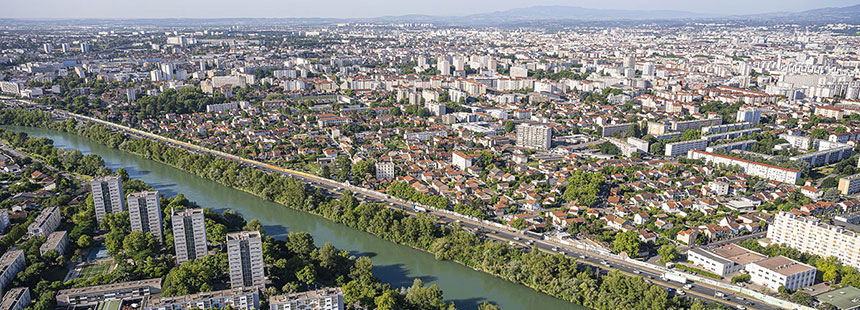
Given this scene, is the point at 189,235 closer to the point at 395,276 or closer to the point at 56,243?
the point at 56,243

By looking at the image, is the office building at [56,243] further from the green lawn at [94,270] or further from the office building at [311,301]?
the office building at [311,301]

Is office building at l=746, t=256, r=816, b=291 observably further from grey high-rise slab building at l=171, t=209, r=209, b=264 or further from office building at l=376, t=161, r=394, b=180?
grey high-rise slab building at l=171, t=209, r=209, b=264

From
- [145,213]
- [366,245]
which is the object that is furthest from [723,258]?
[145,213]

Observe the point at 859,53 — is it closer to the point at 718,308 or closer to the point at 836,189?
the point at 836,189

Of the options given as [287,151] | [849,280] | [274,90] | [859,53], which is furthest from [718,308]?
[859,53]

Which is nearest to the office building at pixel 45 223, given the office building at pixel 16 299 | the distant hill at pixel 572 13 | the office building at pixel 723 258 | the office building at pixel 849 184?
the office building at pixel 16 299

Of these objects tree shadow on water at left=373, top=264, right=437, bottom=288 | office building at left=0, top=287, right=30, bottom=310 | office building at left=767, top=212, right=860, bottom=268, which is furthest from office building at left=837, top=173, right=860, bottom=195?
office building at left=0, top=287, right=30, bottom=310
